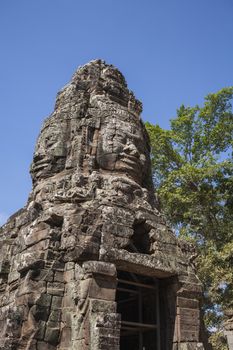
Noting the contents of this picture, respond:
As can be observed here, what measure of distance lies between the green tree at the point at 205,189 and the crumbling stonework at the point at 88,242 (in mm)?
6563

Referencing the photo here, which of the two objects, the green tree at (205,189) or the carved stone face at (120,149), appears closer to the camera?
the carved stone face at (120,149)

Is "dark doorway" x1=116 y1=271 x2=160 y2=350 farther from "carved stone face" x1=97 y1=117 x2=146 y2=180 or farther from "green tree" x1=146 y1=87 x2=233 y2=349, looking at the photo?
"green tree" x1=146 y1=87 x2=233 y2=349

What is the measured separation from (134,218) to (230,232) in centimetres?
1007

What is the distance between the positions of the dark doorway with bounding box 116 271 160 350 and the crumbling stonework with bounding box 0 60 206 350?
107 mm

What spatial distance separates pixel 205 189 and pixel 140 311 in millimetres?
10954

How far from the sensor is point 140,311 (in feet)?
24.6

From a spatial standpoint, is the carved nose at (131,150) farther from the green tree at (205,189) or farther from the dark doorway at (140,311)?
the green tree at (205,189)

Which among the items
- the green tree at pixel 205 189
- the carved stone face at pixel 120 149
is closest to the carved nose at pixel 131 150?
the carved stone face at pixel 120 149

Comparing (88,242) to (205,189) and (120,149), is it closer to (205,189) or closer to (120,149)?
(120,149)

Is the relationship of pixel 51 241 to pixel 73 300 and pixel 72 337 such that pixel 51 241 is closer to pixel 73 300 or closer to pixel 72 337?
pixel 73 300

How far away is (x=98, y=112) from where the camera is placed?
29.6ft

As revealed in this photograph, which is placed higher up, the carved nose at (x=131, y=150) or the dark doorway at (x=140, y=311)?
the carved nose at (x=131, y=150)

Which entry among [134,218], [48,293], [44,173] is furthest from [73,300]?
[44,173]

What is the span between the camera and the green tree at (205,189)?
14430 mm
